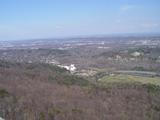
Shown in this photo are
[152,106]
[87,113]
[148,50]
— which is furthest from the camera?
[148,50]

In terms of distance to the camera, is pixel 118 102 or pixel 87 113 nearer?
pixel 87 113

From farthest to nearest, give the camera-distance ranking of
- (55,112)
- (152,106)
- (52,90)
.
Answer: (52,90), (152,106), (55,112)

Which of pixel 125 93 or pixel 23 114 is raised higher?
pixel 23 114

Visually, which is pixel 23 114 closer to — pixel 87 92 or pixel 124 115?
pixel 124 115

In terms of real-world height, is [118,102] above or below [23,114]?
below

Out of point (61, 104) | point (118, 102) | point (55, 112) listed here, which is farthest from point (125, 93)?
point (55, 112)

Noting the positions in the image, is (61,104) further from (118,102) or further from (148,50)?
(148,50)

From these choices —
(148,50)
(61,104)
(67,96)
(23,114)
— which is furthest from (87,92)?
(148,50)

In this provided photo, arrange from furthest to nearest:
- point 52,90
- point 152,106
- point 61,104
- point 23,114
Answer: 1. point 52,90
2. point 152,106
3. point 61,104
4. point 23,114

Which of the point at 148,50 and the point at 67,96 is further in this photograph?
the point at 148,50
